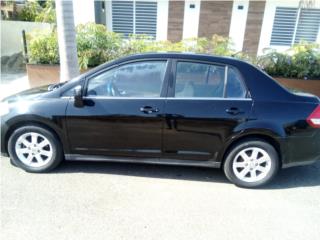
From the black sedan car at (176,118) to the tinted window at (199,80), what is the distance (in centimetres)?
1

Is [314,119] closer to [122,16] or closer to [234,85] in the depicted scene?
[234,85]

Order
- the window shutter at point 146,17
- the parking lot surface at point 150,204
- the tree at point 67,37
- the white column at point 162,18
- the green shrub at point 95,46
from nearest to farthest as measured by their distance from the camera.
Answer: the parking lot surface at point 150,204 → the tree at point 67,37 → the green shrub at point 95,46 → the white column at point 162,18 → the window shutter at point 146,17

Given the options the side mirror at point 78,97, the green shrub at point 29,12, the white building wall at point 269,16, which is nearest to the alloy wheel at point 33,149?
the side mirror at point 78,97

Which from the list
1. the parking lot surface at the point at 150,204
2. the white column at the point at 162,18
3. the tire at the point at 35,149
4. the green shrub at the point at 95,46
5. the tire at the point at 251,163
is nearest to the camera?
the parking lot surface at the point at 150,204

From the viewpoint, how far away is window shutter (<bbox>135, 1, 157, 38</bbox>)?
36.3ft

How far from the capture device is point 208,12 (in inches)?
431

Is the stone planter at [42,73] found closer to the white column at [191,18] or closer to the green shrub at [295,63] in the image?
the green shrub at [295,63]

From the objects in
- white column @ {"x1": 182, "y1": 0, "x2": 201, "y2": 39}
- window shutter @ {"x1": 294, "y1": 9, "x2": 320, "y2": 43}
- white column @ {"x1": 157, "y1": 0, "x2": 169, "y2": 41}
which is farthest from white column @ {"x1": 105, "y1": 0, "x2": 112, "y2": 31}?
window shutter @ {"x1": 294, "y1": 9, "x2": 320, "y2": 43}

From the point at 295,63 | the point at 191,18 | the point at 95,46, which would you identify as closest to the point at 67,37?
the point at 95,46

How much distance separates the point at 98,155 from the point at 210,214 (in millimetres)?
1560

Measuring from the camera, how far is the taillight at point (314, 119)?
3.32 meters

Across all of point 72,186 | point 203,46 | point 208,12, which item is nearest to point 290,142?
point 72,186

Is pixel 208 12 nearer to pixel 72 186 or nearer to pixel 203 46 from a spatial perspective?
pixel 203 46

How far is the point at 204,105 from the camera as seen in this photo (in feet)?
10.9
